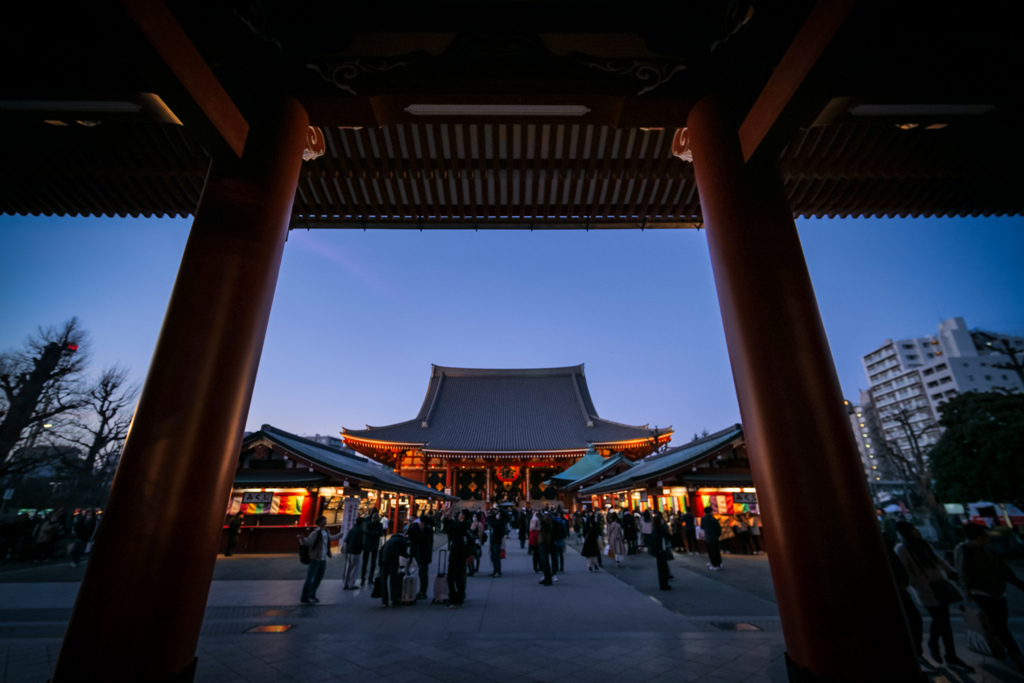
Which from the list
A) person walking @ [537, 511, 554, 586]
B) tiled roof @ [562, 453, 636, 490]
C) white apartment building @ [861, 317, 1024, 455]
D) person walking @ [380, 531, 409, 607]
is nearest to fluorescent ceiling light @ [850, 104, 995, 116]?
person walking @ [380, 531, 409, 607]

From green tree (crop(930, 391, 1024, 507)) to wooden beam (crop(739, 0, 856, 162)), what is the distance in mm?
16361

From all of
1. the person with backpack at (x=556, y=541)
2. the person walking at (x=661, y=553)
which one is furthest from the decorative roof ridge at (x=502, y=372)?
the person walking at (x=661, y=553)

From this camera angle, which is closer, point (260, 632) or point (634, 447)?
point (260, 632)

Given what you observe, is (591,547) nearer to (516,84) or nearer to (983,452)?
(516,84)

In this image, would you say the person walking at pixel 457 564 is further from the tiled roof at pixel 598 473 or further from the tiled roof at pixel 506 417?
the tiled roof at pixel 506 417

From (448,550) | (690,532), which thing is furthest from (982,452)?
(448,550)

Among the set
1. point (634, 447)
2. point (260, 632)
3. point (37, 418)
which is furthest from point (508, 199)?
point (634, 447)

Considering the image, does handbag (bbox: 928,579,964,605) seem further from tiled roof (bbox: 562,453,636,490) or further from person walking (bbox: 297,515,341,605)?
tiled roof (bbox: 562,453,636,490)

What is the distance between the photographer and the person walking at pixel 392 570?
6777 mm

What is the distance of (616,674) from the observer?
3.73m

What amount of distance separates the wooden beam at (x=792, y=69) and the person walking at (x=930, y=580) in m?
4.32

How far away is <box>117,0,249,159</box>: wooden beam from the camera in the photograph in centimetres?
218

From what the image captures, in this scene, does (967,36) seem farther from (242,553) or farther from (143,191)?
(242,553)

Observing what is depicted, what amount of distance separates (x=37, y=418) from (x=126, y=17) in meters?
20.1
